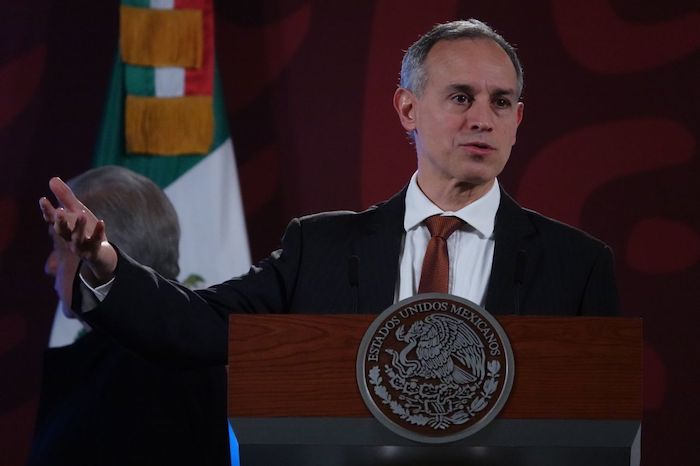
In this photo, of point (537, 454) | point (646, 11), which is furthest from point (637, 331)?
point (646, 11)

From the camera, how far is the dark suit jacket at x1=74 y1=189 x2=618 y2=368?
6.30 ft

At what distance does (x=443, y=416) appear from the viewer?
1.55 m

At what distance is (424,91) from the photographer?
236 centimetres

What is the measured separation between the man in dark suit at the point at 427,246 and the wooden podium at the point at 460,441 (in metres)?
0.39

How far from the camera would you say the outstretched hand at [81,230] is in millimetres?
1755

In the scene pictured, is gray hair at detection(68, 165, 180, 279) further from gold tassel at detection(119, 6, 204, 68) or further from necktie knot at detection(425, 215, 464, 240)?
gold tassel at detection(119, 6, 204, 68)

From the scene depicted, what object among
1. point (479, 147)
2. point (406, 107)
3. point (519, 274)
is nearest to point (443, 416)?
point (519, 274)

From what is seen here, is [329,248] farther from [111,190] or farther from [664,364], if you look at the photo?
[664,364]

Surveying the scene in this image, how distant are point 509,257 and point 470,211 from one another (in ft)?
0.47

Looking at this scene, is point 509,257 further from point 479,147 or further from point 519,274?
point 479,147

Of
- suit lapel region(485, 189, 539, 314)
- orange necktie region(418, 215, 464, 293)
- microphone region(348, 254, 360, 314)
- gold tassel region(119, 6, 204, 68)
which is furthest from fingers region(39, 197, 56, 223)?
gold tassel region(119, 6, 204, 68)

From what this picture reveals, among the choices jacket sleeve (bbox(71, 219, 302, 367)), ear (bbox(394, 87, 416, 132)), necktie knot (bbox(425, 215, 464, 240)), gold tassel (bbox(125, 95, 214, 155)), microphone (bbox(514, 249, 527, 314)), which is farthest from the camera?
gold tassel (bbox(125, 95, 214, 155))

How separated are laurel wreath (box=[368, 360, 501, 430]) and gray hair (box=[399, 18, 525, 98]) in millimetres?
862

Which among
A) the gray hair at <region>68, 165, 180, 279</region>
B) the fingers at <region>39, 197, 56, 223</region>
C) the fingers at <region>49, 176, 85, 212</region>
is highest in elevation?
the fingers at <region>49, 176, 85, 212</region>
